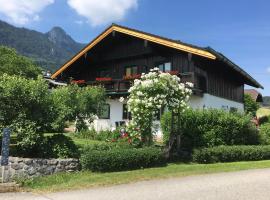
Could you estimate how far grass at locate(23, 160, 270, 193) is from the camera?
1155cm

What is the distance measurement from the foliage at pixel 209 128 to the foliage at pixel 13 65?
18.0m

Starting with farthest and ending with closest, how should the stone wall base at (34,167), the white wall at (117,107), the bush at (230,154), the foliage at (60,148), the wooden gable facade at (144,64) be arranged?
the white wall at (117,107) < the wooden gable facade at (144,64) < the bush at (230,154) < the foliage at (60,148) < the stone wall base at (34,167)

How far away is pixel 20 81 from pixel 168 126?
7.77m

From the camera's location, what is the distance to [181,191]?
1063 centimetres

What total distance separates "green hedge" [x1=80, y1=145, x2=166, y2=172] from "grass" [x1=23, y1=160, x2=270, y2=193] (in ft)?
1.33

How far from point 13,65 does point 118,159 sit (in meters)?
23.6

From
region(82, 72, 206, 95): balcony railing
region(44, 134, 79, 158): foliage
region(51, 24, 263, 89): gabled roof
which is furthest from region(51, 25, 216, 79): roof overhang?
region(44, 134, 79, 158): foliage

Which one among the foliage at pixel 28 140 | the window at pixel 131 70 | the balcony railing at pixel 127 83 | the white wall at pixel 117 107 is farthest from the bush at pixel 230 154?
Answer: the window at pixel 131 70

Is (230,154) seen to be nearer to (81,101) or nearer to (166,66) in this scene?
(81,101)

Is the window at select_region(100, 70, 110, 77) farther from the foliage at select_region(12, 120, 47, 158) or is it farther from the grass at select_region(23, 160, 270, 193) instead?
the foliage at select_region(12, 120, 47, 158)

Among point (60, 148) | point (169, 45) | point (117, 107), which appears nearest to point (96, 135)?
point (117, 107)

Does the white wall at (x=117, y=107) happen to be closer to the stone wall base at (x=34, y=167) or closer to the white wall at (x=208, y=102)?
the white wall at (x=208, y=102)

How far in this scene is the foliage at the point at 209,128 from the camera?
18375 millimetres

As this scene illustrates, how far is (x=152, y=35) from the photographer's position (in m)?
26.4
